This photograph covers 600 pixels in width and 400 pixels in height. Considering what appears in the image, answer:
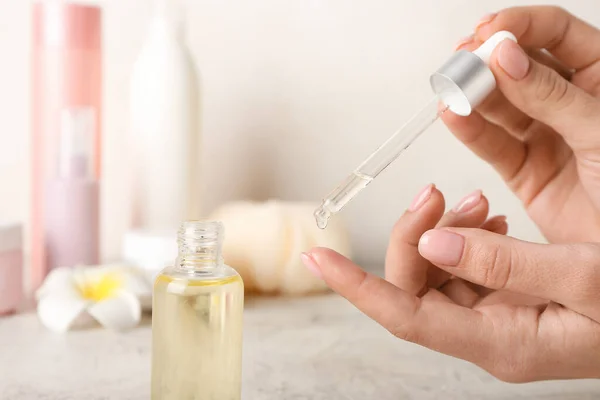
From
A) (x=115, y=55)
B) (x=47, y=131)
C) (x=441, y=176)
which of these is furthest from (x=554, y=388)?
(x=115, y=55)

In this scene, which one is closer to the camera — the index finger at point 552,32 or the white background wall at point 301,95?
the index finger at point 552,32

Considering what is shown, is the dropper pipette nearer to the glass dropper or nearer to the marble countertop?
the glass dropper

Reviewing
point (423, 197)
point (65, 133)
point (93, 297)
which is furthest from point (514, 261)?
point (65, 133)

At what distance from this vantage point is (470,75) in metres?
0.61

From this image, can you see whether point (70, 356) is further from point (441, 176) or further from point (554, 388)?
point (441, 176)

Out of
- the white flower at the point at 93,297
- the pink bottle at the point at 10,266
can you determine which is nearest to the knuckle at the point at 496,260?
the white flower at the point at 93,297

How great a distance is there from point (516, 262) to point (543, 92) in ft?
0.51

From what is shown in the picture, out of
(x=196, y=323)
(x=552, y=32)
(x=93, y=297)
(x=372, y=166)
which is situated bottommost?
(x=93, y=297)

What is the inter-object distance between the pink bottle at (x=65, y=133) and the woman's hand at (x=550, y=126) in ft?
1.65

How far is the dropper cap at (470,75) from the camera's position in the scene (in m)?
0.61

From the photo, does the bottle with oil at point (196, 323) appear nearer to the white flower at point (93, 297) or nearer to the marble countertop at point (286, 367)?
the marble countertop at point (286, 367)

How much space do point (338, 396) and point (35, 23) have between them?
0.68 m

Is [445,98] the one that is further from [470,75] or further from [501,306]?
[501,306]

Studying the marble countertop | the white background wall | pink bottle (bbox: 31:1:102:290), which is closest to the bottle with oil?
the marble countertop
